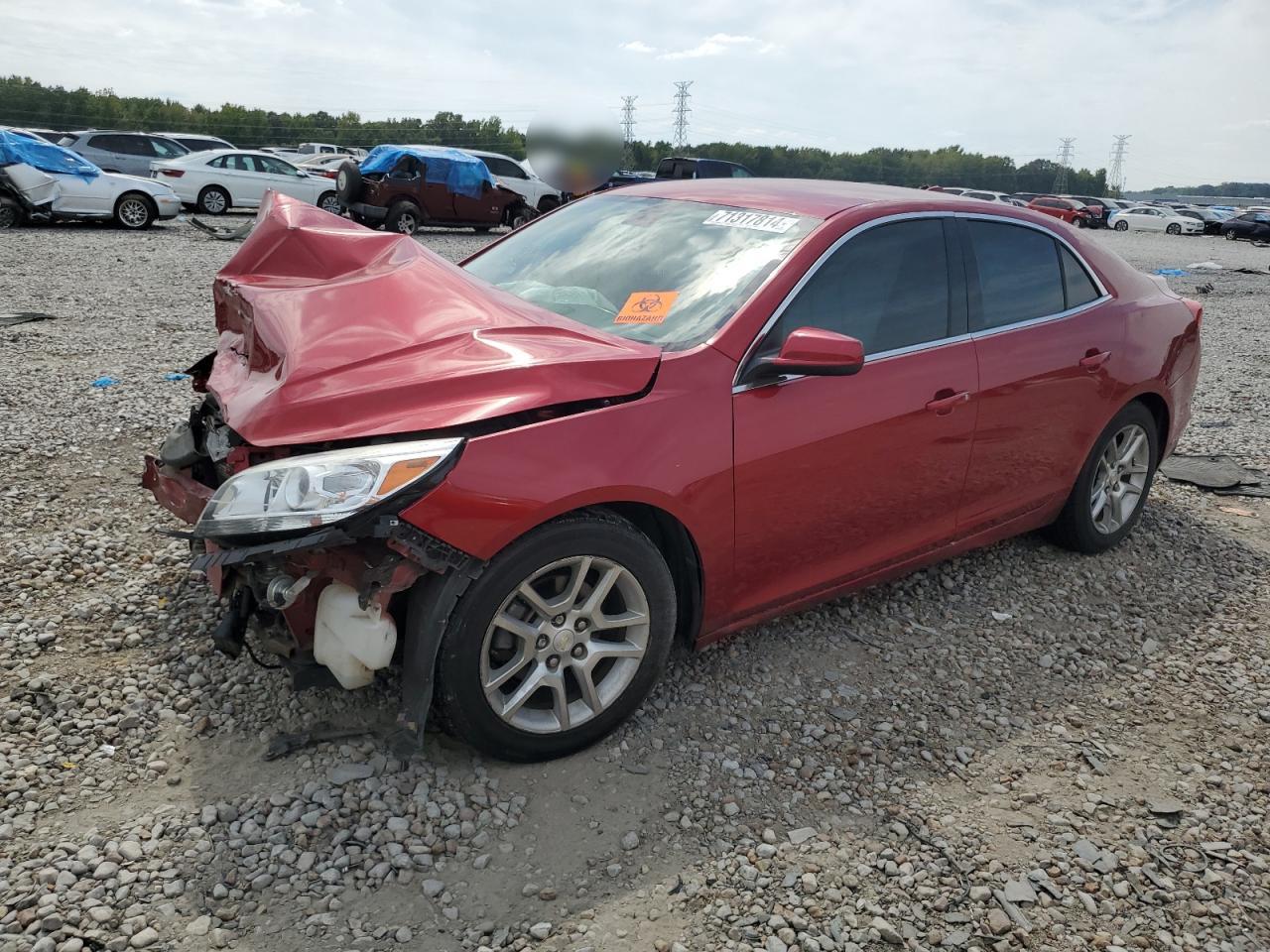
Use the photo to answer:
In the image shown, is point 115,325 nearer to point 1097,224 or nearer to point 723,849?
point 723,849

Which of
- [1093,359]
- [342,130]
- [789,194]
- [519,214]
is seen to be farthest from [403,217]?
[342,130]

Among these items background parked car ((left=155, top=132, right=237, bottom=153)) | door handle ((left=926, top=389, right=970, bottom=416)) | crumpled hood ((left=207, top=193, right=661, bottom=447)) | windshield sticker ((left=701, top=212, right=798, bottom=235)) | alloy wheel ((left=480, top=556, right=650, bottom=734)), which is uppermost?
background parked car ((left=155, top=132, right=237, bottom=153))

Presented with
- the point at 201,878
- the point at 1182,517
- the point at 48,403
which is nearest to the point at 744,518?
the point at 201,878

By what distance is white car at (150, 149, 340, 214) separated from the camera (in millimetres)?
19594

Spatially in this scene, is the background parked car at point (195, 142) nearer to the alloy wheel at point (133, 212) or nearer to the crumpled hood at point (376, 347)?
the alloy wheel at point (133, 212)

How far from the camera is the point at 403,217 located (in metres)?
18.8

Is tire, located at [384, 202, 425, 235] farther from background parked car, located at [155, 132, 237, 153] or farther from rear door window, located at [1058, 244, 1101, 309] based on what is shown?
rear door window, located at [1058, 244, 1101, 309]

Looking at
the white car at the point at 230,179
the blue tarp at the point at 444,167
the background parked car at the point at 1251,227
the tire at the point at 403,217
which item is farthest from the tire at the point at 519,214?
the background parked car at the point at 1251,227

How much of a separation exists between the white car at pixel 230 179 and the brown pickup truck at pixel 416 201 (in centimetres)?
132

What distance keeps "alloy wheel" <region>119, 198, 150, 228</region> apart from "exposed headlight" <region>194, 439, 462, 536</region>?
1705 centimetres

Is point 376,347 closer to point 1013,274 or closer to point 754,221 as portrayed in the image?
point 754,221

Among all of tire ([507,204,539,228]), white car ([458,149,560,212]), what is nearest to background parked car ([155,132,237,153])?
white car ([458,149,560,212])

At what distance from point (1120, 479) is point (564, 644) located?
326 cm

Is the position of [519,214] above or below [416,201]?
below
